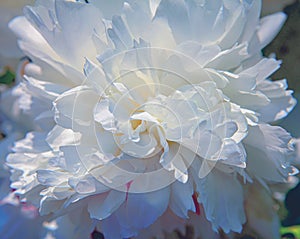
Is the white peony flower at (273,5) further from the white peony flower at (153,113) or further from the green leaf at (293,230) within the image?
the green leaf at (293,230)

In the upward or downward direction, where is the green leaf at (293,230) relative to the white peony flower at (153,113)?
downward

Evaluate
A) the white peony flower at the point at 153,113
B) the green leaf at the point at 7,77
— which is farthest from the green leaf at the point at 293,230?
the green leaf at the point at 7,77

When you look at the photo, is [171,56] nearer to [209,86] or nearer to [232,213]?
[209,86]

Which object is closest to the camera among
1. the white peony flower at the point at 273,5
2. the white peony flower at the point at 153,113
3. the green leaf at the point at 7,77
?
the white peony flower at the point at 153,113

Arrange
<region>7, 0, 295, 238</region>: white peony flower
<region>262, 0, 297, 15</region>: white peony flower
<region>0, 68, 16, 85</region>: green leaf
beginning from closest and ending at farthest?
<region>7, 0, 295, 238</region>: white peony flower < <region>262, 0, 297, 15</region>: white peony flower < <region>0, 68, 16, 85</region>: green leaf

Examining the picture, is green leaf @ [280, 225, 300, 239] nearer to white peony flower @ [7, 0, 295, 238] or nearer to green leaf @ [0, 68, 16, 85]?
white peony flower @ [7, 0, 295, 238]

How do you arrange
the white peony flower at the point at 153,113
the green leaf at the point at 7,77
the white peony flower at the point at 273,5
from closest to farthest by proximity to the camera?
the white peony flower at the point at 153,113, the white peony flower at the point at 273,5, the green leaf at the point at 7,77

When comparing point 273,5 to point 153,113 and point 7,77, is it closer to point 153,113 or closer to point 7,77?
point 153,113

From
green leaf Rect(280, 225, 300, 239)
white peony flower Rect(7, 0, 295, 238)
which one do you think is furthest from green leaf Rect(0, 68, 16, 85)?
green leaf Rect(280, 225, 300, 239)

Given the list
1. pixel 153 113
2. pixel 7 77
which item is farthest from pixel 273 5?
pixel 7 77
